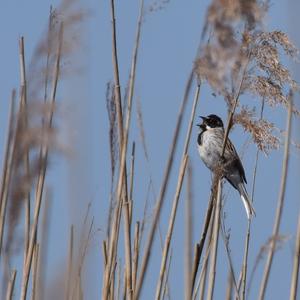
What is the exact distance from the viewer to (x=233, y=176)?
5195 millimetres

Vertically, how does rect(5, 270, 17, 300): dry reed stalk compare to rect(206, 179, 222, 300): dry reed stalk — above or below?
below

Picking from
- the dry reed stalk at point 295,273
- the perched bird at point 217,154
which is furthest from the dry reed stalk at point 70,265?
the perched bird at point 217,154

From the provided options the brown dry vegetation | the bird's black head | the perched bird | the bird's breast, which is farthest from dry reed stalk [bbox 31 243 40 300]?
the bird's black head

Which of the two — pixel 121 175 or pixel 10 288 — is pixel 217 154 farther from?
pixel 10 288

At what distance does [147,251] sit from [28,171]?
47 cm

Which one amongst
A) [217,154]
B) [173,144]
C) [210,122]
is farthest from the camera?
[210,122]

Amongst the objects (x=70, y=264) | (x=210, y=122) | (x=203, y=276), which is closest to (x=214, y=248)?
(x=203, y=276)

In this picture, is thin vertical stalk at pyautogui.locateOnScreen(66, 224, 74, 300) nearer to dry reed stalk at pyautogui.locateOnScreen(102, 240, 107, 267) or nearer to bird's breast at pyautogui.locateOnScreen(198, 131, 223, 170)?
dry reed stalk at pyautogui.locateOnScreen(102, 240, 107, 267)

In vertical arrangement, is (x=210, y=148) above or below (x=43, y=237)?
above

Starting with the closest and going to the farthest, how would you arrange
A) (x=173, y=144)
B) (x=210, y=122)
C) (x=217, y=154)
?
1. (x=173, y=144)
2. (x=217, y=154)
3. (x=210, y=122)

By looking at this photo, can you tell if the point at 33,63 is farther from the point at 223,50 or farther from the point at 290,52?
the point at 290,52

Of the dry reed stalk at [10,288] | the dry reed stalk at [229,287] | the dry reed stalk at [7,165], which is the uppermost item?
the dry reed stalk at [7,165]

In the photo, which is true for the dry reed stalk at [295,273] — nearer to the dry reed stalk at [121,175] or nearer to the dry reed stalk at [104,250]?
the dry reed stalk at [121,175]

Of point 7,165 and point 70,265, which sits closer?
point 7,165
